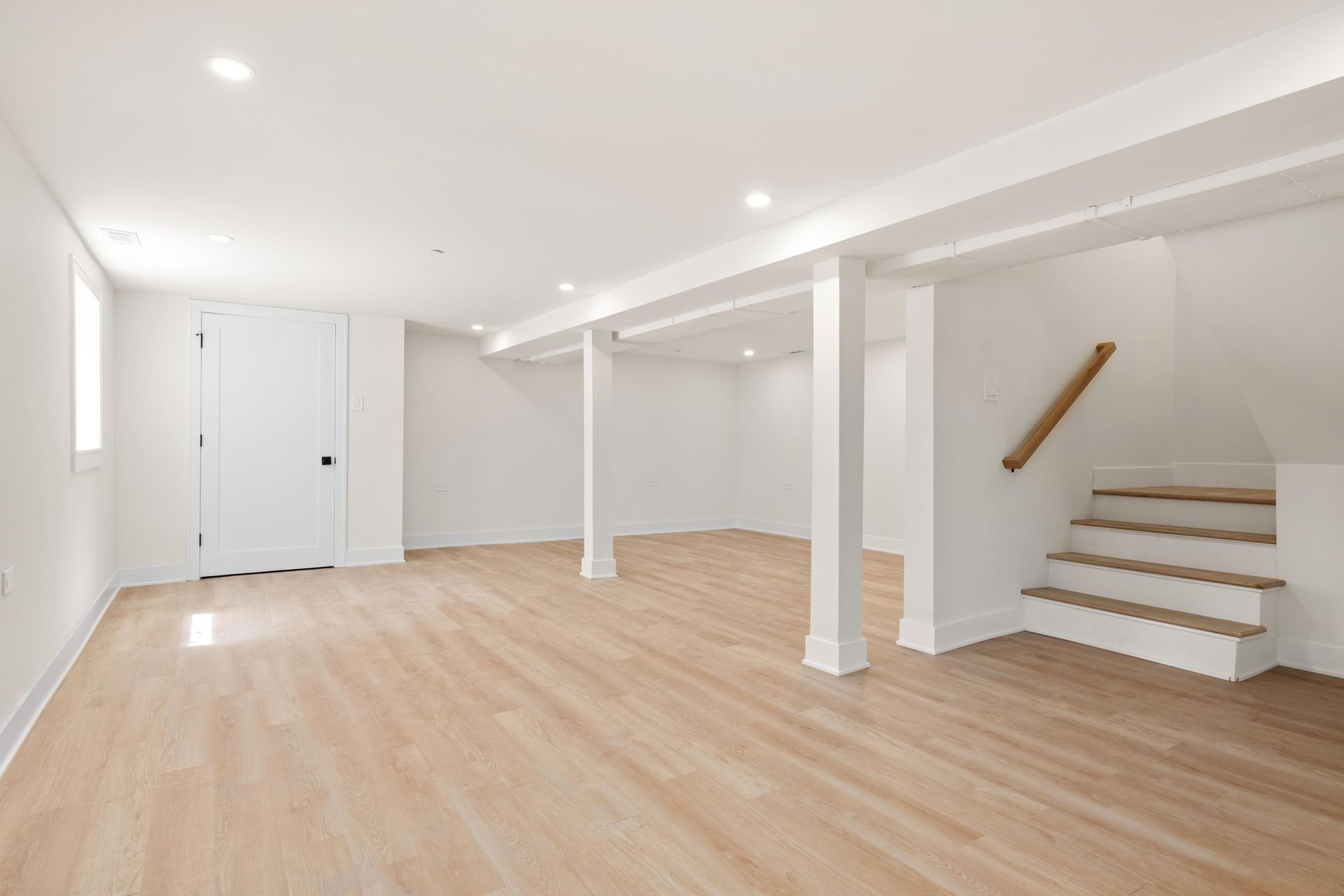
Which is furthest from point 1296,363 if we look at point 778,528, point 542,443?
point 542,443

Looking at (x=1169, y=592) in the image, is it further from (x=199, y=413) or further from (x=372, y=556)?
(x=199, y=413)

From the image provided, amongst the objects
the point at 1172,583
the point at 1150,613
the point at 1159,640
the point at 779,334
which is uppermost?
the point at 779,334

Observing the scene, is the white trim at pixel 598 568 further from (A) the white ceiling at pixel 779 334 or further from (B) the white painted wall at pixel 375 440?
(A) the white ceiling at pixel 779 334

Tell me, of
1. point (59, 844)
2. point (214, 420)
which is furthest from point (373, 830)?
point (214, 420)

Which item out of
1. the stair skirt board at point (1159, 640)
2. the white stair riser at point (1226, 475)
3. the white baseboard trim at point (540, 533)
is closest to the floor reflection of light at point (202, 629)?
the white baseboard trim at point (540, 533)

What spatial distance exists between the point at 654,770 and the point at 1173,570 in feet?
10.7

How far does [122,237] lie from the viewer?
409 cm

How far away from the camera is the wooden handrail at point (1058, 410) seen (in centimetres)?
412

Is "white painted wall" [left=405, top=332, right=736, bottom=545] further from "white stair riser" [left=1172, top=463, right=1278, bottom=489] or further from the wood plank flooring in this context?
"white stair riser" [left=1172, top=463, right=1278, bottom=489]

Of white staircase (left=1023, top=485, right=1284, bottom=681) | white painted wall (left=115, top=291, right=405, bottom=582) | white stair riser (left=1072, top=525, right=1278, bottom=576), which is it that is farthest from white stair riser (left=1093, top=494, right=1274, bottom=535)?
white painted wall (left=115, top=291, right=405, bottom=582)

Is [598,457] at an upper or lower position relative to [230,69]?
lower

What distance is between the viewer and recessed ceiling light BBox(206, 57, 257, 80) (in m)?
2.18

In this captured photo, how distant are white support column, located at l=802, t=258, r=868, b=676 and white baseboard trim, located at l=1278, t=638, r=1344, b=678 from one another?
2.18 m

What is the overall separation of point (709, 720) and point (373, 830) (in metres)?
1.34
